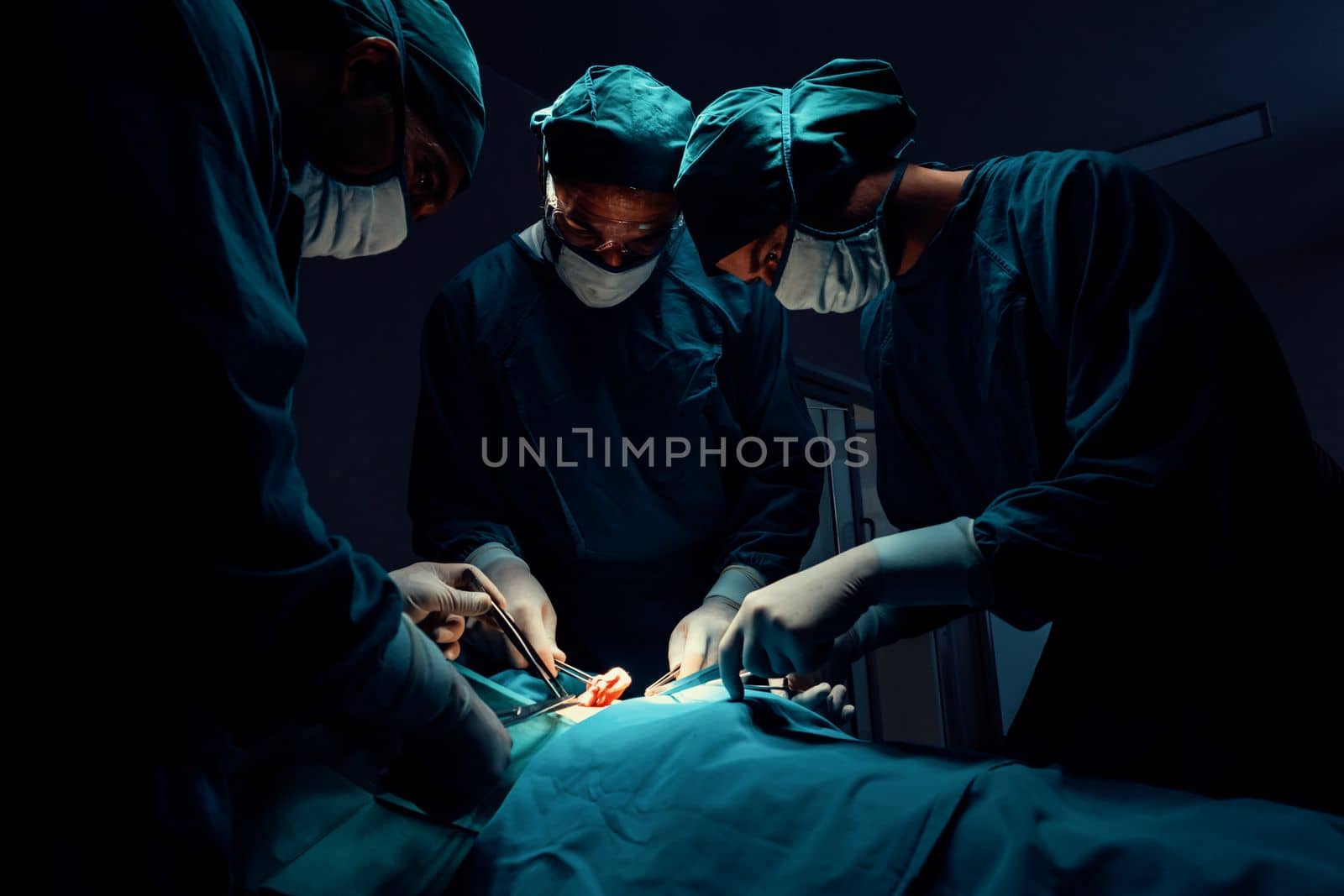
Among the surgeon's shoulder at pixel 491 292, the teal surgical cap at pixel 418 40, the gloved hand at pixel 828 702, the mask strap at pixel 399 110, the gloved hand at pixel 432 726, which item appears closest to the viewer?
the gloved hand at pixel 432 726

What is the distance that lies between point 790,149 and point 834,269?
24 cm

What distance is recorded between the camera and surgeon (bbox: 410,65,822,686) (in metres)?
2.17

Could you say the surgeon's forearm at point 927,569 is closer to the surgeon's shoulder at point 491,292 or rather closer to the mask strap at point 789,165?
the mask strap at point 789,165

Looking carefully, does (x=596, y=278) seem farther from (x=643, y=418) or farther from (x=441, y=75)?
(x=441, y=75)

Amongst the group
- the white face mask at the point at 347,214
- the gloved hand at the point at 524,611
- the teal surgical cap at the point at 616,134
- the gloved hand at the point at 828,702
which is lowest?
the gloved hand at the point at 828,702

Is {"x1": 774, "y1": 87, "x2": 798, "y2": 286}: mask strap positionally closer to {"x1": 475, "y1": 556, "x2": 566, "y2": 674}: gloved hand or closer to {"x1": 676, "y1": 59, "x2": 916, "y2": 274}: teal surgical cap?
{"x1": 676, "y1": 59, "x2": 916, "y2": 274}: teal surgical cap

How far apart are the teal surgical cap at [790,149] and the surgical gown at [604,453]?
2.00 ft

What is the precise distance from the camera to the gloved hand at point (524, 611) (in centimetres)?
193

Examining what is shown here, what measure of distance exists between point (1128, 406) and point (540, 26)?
2140 mm

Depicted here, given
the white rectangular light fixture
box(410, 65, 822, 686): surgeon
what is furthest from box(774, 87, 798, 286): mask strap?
the white rectangular light fixture

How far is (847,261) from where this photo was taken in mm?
1650

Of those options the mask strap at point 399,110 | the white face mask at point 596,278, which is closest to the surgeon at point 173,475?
the mask strap at point 399,110

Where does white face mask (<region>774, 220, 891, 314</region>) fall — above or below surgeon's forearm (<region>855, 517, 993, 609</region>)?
above

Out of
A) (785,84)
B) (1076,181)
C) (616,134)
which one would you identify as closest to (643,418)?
(616,134)
